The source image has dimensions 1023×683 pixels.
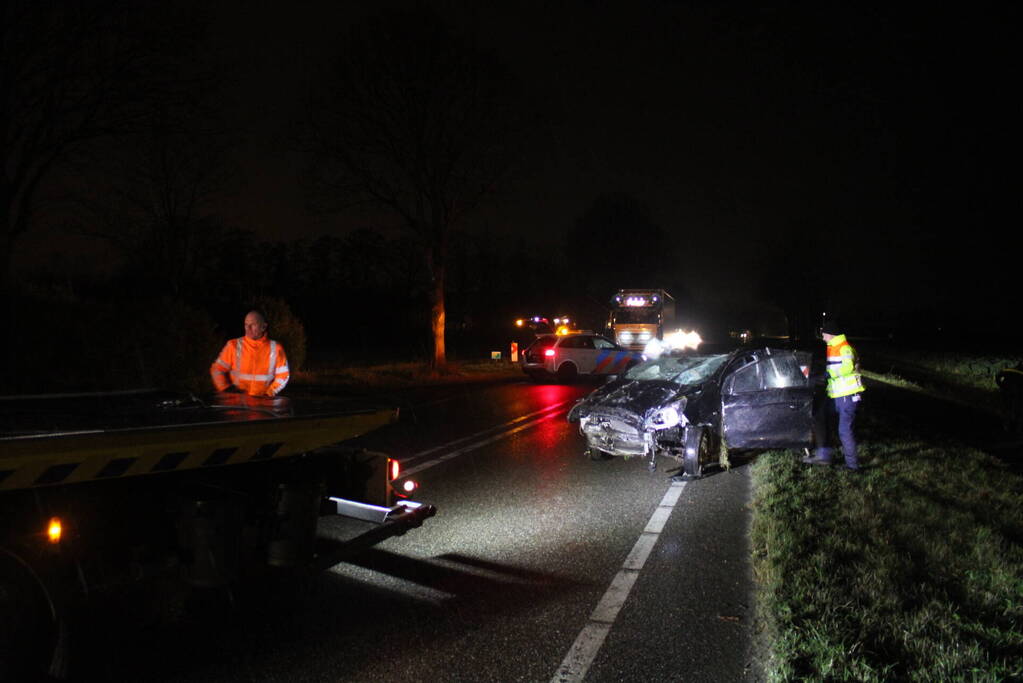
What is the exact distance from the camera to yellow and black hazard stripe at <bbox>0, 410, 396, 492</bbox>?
116 inches

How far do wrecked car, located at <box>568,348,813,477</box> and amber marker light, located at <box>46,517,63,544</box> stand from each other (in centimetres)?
630

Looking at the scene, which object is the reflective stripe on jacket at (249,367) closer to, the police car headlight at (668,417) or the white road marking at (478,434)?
the white road marking at (478,434)

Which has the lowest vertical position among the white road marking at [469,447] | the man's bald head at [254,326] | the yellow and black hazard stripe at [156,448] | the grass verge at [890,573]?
the grass verge at [890,573]

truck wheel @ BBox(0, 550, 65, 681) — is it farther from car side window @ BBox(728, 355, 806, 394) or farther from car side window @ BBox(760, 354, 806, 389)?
car side window @ BBox(760, 354, 806, 389)

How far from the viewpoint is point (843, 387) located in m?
8.30

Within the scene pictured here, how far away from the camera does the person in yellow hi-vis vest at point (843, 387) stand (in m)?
8.25

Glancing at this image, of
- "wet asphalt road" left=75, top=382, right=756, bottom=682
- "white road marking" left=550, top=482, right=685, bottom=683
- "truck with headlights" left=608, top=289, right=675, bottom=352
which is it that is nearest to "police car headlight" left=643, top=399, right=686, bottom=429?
"wet asphalt road" left=75, top=382, right=756, bottom=682

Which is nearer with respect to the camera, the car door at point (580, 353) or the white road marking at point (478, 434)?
the white road marking at point (478, 434)

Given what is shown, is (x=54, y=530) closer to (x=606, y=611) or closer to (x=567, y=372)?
(x=606, y=611)

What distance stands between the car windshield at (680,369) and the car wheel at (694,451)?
884 mm

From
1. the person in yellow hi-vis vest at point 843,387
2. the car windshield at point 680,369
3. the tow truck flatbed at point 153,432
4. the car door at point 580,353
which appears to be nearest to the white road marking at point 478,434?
the car windshield at point 680,369

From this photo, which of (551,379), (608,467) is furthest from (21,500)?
(551,379)

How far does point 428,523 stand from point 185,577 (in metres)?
2.76

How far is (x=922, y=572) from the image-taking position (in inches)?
189
